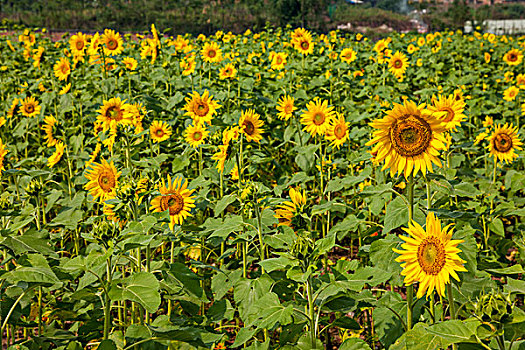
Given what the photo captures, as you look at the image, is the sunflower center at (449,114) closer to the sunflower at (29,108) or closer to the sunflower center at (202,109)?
the sunflower center at (202,109)

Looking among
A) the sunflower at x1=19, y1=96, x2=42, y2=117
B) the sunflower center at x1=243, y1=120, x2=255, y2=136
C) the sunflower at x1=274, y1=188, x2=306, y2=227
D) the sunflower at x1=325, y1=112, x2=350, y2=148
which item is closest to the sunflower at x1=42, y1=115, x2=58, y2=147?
the sunflower at x1=19, y1=96, x2=42, y2=117

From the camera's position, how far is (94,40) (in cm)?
598

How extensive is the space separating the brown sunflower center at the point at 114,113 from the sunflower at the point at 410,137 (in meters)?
2.73

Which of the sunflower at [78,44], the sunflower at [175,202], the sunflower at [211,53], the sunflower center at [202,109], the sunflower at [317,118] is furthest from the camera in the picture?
the sunflower at [78,44]

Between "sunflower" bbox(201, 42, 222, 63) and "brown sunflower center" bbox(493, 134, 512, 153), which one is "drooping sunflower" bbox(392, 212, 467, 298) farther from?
"sunflower" bbox(201, 42, 222, 63)

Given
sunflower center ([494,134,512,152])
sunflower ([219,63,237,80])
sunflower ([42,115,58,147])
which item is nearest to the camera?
sunflower center ([494,134,512,152])

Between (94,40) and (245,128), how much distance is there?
3103mm

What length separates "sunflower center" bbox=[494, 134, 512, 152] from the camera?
3.79 m

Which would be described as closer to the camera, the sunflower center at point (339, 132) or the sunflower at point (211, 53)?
the sunflower center at point (339, 132)

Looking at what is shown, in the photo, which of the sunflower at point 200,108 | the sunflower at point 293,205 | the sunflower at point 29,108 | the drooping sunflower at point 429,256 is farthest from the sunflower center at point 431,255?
the sunflower at point 29,108

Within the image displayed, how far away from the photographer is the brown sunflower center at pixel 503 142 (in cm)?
379

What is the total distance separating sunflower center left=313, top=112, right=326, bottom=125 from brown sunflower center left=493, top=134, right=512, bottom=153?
1.35 m

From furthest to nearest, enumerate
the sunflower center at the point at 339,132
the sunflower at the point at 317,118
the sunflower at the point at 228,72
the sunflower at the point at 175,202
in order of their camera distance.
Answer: the sunflower at the point at 228,72 < the sunflower at the point at 317,118 < the sunflower center at the point at 339,132 < the sunflower at the point at 175,202

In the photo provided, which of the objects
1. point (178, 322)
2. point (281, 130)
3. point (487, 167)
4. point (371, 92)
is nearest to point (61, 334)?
point (178, 322)
